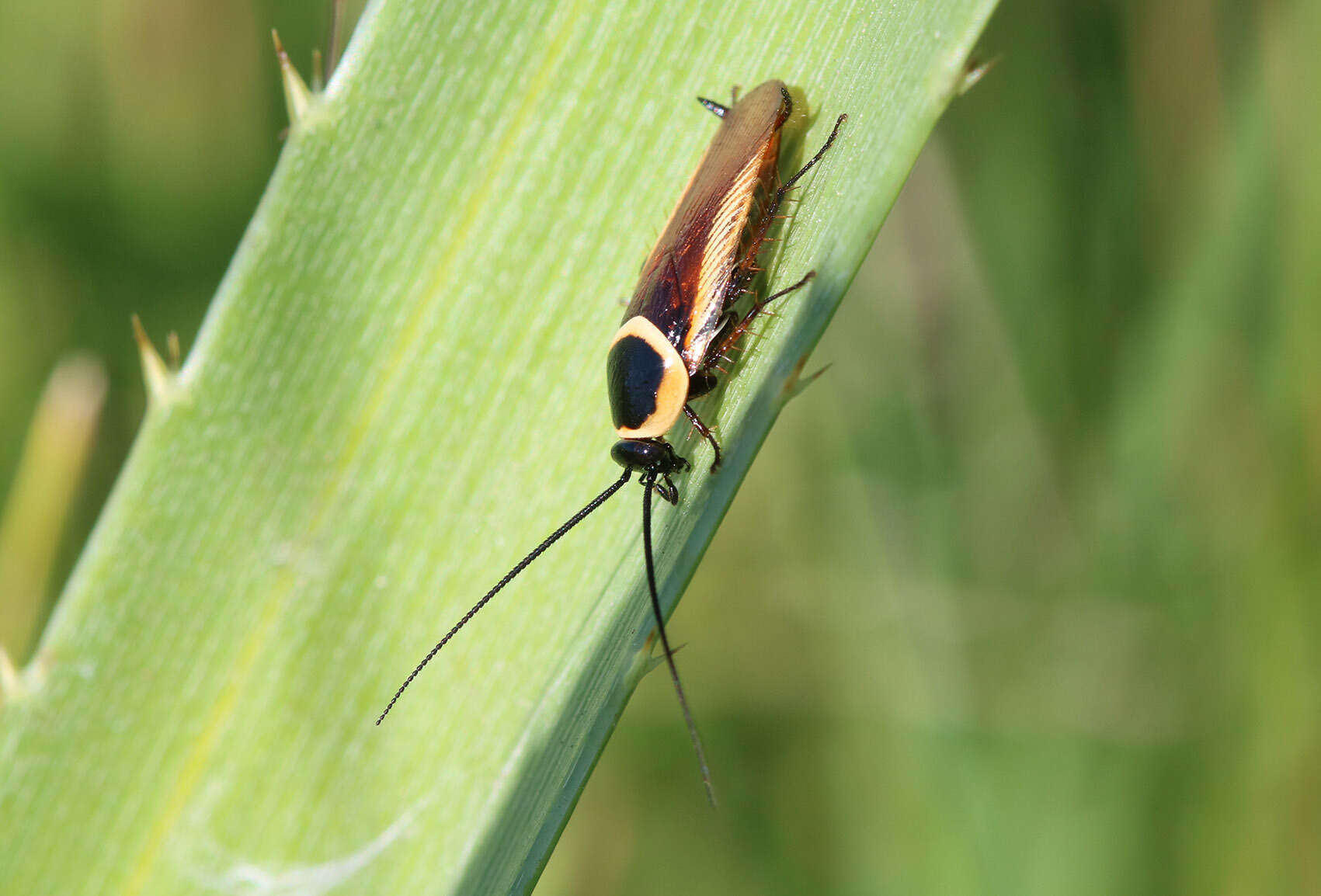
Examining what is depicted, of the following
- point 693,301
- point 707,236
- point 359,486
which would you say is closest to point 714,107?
point 707,236

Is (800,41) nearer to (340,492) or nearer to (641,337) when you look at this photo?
(641,337)

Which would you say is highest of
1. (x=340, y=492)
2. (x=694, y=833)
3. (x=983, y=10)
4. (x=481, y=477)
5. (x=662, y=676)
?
(x=983, y=10)

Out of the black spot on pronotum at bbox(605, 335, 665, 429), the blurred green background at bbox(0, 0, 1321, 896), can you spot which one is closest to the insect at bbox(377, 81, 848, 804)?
the black spot on pronotum at bbox(605, 335, 665, 429)

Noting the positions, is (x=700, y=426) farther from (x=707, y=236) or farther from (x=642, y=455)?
(x=707, y=236)

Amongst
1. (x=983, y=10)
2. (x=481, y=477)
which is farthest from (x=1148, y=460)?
(x=481, y=477)

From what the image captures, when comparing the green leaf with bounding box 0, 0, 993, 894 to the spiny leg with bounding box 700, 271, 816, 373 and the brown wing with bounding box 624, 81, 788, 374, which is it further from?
the spiny leg with bounding box 700, 271, 816, 373

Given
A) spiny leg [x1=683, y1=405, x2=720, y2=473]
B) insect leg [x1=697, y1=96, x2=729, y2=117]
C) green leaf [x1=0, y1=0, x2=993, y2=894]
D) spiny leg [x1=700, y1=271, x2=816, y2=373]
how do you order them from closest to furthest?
green leaf [x1=0, y1=0, x2=993, y2=894] → insect leg [x1=697, y1=96, x2=729, y2=117] → spiny leg [x1=683, y1=405, x2=720, y2=473] → spiny leg [x1=700, y1=271, x2=816, y2=373]
